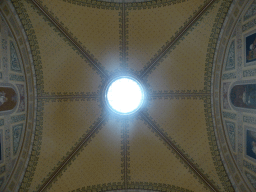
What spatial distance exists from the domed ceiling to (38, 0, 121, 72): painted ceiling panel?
0.11 feet

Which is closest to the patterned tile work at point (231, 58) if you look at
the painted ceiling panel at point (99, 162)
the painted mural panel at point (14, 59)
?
the painted ceiling panel at point (99, 162)

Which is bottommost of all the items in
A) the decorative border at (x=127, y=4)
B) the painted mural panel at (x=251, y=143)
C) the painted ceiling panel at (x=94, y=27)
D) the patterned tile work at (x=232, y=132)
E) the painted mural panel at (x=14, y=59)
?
the painted mural panel at (x=251, y=143)

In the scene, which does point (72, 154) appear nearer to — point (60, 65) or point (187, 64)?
point (60, 65)

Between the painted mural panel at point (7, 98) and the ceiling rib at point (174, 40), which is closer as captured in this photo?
the painted mural panel at point (7, 98)

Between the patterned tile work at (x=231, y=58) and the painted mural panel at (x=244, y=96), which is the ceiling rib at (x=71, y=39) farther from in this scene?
the painted mural panel at (x=244, y=96)

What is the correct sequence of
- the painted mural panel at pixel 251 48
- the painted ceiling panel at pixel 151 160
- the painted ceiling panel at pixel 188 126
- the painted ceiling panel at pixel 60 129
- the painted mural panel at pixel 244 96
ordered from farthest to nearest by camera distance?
the painted ceiling panel at pixel 151 160, the painted ceiling panel at pixel 188 126, the painted ceiling panel at pixel 60 129, the painted mural panel at pixel 244 96, the painted mural panel at pixel 251 48

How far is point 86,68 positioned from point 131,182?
16.2ft

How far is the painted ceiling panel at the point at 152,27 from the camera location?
7.32m

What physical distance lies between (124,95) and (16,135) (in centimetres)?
462

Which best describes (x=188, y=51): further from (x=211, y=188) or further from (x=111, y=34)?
(x=211, y=188)

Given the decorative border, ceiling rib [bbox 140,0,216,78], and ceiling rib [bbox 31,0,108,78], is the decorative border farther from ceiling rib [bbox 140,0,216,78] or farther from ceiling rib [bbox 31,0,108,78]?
ceiling rib [bbox 31,0,108,78]

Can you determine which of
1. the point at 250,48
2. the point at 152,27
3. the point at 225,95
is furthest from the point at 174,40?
the point at 225,95

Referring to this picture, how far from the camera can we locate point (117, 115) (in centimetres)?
862

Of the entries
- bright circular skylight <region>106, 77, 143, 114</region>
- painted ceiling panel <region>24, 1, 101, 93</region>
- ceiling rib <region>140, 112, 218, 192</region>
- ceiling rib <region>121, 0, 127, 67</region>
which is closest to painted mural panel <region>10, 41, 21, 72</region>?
painted ceiling panel <region>24, 1, 101, 93</region>
